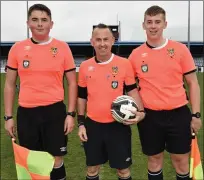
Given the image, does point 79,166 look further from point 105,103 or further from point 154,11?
point 154,11

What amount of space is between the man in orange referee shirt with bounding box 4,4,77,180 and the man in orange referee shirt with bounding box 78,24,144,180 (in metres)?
0.21

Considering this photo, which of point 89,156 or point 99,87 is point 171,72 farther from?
point 89,156

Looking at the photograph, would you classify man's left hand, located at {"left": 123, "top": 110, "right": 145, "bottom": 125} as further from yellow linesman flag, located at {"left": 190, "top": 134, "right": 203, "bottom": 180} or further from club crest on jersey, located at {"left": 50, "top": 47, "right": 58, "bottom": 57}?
club crest on jersey, located at {"left": 50, "top": 47, "right": 58, "bottom": 57}

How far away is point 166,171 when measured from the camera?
5254 mm

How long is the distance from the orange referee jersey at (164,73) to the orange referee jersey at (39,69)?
2.81ft

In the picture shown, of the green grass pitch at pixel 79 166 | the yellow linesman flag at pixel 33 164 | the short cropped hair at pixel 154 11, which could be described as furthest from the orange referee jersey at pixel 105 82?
the green grass pitch at pixel 79 166

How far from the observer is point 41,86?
3553mm

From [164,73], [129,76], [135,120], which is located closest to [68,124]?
[135,120]

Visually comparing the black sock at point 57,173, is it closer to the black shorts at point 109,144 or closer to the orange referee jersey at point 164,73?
the black shorts at point 109,144

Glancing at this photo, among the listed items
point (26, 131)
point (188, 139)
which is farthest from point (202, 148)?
point (26, 131)

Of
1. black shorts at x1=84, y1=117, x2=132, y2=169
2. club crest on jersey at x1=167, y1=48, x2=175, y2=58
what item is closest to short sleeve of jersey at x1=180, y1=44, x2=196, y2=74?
club crest on jersey at x1=167, y1=48, x2=175, y2=58

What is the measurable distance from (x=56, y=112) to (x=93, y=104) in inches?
16.0

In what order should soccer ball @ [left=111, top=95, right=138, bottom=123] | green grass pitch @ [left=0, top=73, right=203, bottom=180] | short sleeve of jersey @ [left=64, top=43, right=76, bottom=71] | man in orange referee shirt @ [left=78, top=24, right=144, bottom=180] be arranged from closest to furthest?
soccer ball @ [left=111, top=95, right=138, bottom=123] < man in orange referee shirt @ [left=78, top=24, right=144, bottom=180] < short sleeve of jersey @ [left=64, top=43, right=76, bottom=71] < green grass pitch @ [left=0, top=73, right=203, bottom=180]

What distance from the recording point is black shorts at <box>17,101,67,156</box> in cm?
359
